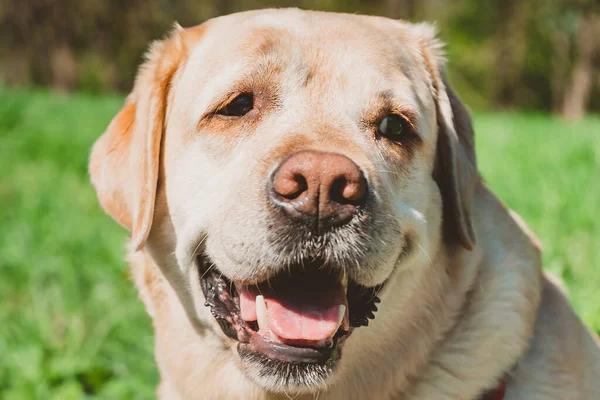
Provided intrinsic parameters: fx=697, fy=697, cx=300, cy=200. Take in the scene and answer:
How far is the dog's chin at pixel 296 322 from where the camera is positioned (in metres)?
2.37

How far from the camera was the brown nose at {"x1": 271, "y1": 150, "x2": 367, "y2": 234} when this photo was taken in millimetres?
2131

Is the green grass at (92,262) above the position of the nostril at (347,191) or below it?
below

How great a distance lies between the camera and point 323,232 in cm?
229

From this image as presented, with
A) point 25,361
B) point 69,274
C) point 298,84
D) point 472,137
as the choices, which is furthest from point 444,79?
point 69,274

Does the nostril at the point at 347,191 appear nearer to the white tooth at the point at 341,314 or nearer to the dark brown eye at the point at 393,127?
the white tooth at the point at 341,314

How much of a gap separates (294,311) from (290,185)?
0.48 meters

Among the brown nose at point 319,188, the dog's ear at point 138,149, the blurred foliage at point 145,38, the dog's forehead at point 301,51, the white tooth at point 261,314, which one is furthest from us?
the blurred foliage at point 145,38

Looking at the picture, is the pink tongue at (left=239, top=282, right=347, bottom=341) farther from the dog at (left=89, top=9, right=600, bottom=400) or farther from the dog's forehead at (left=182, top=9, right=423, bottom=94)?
the dog's forehead at (left=182, top=9, right=423, bottom=94)

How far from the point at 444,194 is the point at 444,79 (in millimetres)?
523

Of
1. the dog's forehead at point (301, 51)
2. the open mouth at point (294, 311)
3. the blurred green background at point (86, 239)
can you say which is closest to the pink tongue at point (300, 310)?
the open mouth at point (294, 311)

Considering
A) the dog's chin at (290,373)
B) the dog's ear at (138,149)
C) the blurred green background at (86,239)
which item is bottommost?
the blurred green background at (86,239)

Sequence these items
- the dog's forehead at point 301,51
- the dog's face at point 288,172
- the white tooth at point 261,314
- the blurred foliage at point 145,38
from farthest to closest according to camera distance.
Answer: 1. the blurred foliage at point 145,38
2. the dog's forehead at point 301,51
3. the white tooth at point 261,314
4. the dog's face at point 288,172

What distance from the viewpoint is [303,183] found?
2156 mm

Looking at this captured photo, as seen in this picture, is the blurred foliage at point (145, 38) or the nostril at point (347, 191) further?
the blurred foliage at point (145, 38)
